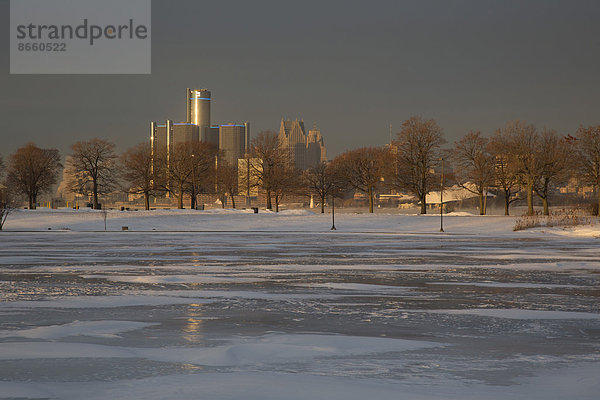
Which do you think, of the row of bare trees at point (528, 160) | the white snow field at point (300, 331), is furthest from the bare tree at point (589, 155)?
the white snow field at point (300, 331)

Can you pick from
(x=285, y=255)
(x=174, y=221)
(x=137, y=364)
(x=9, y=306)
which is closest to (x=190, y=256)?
(x=285, y=255)

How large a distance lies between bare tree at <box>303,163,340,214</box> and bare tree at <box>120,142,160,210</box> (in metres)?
25.0

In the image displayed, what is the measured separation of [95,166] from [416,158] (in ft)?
159

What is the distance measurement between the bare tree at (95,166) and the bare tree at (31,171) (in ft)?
21.5

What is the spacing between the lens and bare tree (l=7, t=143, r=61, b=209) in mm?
105812

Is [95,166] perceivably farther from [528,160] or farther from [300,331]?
[300,331]

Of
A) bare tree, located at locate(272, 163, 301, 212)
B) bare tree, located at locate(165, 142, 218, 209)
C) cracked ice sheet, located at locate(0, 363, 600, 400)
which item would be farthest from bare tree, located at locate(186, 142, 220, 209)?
cracked ice sheet, located at locate(0, 363, 600, 400)

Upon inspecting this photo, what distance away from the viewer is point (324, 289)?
645 inches

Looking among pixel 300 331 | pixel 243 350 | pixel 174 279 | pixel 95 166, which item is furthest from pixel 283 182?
pixel 243 350

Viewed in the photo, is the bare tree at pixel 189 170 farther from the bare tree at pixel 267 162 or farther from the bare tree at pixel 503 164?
the bare tree at pixel 503 164

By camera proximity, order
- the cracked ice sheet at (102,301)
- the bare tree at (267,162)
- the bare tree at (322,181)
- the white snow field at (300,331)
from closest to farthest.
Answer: the white snow field at (300,331) → the cracked ice sheet at (102,301) → the bare tree at (267,162) → the bare tree at (322,181)

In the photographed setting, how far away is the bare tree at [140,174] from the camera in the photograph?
97062 millimetres

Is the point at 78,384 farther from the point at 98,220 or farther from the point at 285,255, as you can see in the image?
the point at 98,220

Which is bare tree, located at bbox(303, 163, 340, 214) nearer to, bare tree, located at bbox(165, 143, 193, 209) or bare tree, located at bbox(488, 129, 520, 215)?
bare tree, located at bbox(165, 143, 193, 209)
